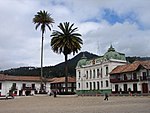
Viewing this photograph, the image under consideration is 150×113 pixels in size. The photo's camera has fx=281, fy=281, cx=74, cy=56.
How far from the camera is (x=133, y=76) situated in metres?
66.9

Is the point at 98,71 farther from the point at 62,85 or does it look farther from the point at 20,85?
the point at 62,85

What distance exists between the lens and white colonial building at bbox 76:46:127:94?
250ft

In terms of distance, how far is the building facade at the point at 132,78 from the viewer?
63375 millimetres

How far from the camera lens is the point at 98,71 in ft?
264

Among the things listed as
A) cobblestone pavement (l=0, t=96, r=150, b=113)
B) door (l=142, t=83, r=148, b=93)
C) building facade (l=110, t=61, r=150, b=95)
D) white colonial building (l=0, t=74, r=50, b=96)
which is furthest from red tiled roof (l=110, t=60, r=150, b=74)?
cobblestone pavement (l=0, t=96, r=150, b=113)

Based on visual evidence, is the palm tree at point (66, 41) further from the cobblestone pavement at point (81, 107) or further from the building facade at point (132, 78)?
the cobblestone pavement at point (81, 107)

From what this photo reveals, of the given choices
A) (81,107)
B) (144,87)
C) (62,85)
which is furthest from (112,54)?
(81,107)

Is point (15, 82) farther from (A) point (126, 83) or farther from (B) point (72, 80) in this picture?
(A) point (126, 83)

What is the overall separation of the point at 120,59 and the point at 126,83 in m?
11.7

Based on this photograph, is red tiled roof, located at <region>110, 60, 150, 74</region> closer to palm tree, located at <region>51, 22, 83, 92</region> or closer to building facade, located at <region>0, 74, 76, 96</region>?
palm tree, located at <region>51, 22, 83, 92</region>

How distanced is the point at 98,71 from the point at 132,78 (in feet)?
49.4

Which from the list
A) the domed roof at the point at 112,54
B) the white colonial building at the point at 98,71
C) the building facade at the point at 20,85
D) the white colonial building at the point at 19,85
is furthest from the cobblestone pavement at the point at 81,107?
the white colonial building at the point at 19,85

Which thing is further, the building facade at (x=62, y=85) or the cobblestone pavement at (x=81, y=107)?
the building facade at (x=62, y=85)

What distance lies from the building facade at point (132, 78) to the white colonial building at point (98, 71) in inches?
101
